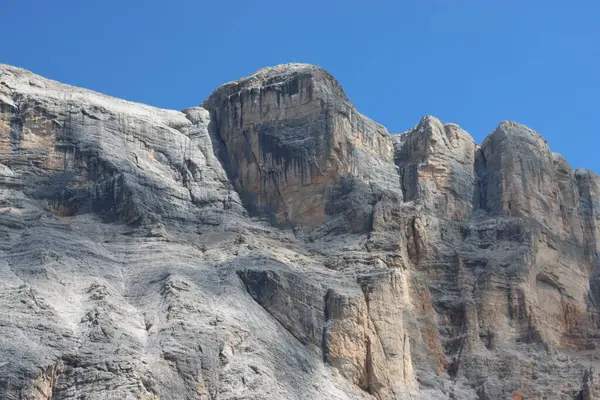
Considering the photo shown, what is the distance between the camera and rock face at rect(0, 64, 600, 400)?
192 ft

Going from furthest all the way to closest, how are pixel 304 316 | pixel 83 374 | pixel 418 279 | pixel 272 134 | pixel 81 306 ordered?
1. pixel 272 134
2. pixel 418 279
3. pixel 304 316
4. pixel 81 306
5. pixel 83 374

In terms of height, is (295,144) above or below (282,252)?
above

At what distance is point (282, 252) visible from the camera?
6938 cm

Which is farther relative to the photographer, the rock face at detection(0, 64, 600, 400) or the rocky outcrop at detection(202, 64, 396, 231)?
the rocky outcrop at detection(202, 64, 396, 231)

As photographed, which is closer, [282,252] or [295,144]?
[282,252]

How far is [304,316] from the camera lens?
210 ft

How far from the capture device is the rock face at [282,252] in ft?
192

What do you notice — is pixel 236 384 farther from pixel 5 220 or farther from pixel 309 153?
pixel 309 153

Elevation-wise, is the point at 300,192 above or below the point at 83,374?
above

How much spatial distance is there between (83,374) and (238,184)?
71.4 feet

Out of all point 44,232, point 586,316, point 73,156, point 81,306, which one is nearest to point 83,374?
point 81,306

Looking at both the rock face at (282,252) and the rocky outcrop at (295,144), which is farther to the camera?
the rocky outcrop at (295,144)

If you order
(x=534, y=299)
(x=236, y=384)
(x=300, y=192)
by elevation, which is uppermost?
(x=300, y=192)

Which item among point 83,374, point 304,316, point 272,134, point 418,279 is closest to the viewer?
point 83,374
